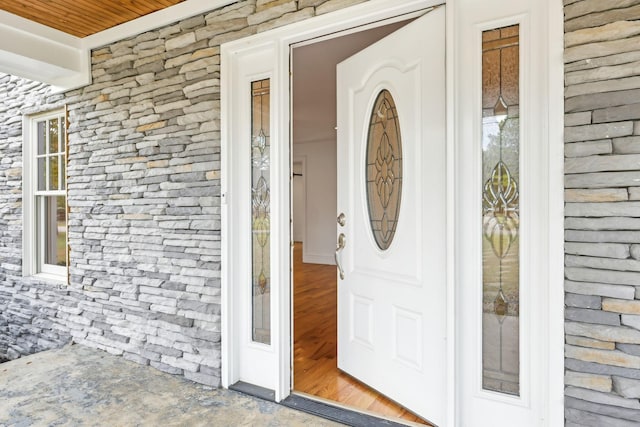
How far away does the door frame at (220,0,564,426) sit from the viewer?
1542mm

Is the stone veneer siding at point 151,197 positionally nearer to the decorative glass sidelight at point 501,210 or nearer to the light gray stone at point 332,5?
the light gray stone at point 332,5

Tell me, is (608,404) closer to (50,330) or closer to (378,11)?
(378,11)

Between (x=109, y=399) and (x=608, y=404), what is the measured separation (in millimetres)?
2634

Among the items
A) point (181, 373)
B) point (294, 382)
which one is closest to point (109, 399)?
point (181, 373)

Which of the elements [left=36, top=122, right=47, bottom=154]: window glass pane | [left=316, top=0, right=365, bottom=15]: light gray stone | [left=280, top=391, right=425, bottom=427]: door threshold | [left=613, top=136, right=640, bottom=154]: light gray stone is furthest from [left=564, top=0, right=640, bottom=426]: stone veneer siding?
[left=36, top=122, right=47, bottom=154]: window glass pane

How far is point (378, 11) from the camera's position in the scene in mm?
1941

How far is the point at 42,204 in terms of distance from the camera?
3.71 metres

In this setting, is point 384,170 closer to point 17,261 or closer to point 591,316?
point 591,316

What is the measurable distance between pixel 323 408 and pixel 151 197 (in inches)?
74.9

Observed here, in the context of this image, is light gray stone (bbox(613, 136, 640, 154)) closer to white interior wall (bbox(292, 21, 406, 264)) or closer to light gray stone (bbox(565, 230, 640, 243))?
light gray stone (bbox(565, 230, 640, 243))

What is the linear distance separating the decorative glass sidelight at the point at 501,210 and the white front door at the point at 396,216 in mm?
205

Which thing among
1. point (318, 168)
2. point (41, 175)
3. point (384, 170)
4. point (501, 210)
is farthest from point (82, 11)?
point (318, 168)

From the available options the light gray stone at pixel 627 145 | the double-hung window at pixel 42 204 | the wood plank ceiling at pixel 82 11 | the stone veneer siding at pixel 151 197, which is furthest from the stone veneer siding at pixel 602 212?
the double-hung window at pixel 42 204

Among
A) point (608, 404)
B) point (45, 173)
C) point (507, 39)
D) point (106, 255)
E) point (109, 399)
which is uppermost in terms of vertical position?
point (507, 39)
